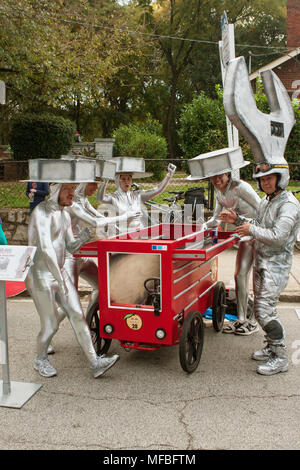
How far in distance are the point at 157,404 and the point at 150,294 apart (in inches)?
39.2

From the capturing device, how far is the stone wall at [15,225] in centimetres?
934

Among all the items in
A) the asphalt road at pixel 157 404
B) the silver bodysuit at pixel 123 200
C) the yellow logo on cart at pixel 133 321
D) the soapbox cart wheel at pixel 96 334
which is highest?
the silver bodysuit at pixel 123 200

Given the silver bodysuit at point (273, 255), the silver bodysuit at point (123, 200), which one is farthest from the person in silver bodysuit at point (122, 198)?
the silver bodysuit at point (273, 255)

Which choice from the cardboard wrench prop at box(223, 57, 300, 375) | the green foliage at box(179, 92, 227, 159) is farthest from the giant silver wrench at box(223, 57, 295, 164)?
the green foliage at box(179, 92, 227, 159)

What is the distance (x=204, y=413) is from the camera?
348cm

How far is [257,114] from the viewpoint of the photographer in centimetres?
397

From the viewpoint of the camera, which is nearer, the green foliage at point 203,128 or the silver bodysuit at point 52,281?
the silver bodysuit at point 52,281

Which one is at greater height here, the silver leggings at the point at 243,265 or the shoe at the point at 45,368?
the silver leggings at the point at 243,265

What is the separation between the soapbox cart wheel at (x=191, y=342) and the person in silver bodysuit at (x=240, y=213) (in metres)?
1.11

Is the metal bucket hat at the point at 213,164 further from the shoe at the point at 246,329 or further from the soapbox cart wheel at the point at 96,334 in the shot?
the shoe at the point at 246,329

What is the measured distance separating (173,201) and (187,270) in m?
3.65

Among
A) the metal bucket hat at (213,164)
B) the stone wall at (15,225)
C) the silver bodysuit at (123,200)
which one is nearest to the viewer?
the metal bucket hat at (213,164)

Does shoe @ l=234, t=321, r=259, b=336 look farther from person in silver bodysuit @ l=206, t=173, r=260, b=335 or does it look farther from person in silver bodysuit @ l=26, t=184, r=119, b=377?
person in silver bodysuit @ l=26, t=184, r=119, b=377
